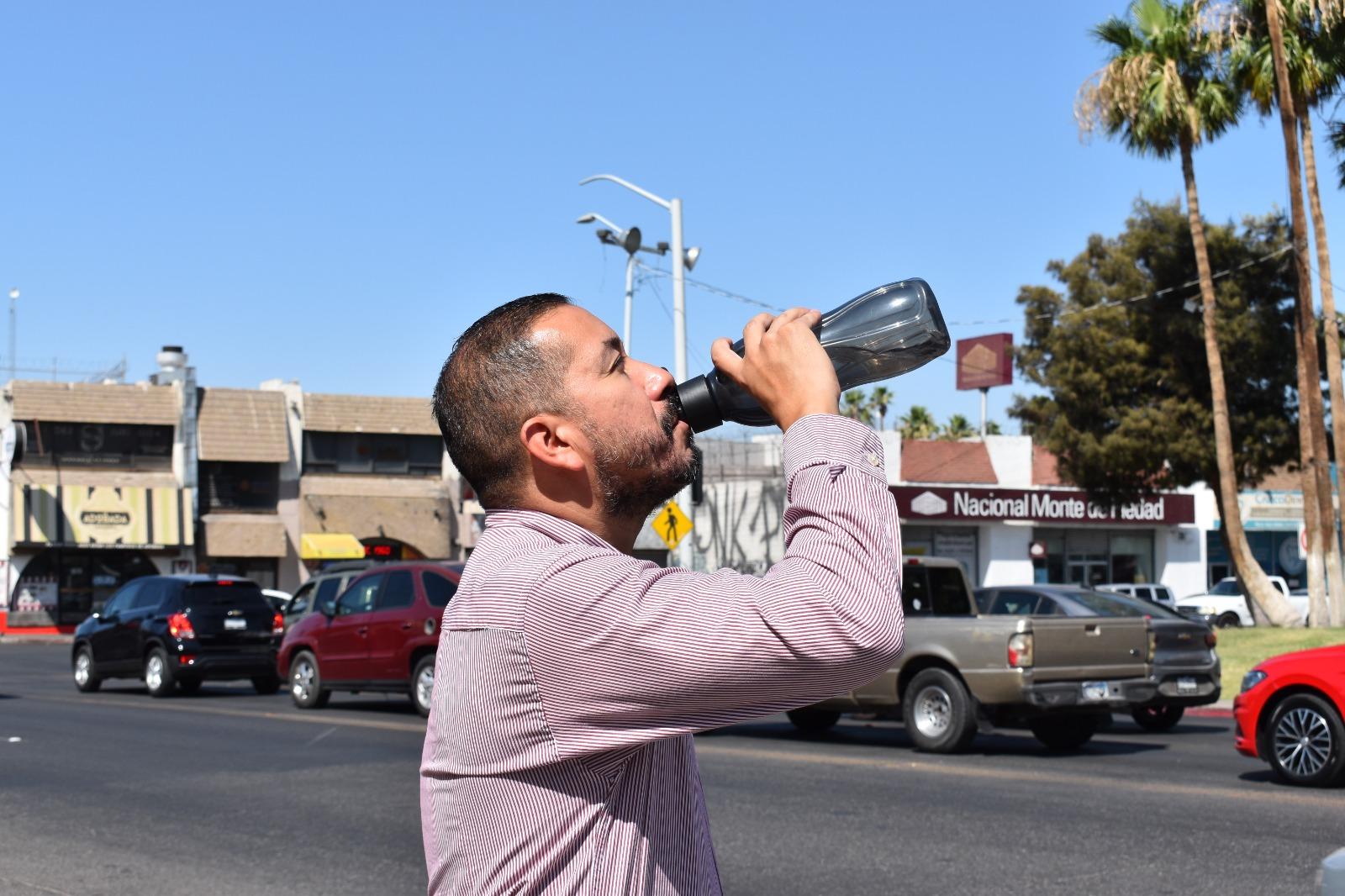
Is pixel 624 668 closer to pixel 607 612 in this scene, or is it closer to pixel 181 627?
pixel 607 612

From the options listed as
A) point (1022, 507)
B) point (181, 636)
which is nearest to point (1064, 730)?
point (181, 636)

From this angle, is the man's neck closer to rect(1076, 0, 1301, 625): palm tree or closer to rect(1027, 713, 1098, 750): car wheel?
rect(1027, 713, 1098, 750): car wheel

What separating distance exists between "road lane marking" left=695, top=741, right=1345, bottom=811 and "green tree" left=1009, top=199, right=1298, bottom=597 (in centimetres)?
2082

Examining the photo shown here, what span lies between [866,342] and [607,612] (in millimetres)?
526

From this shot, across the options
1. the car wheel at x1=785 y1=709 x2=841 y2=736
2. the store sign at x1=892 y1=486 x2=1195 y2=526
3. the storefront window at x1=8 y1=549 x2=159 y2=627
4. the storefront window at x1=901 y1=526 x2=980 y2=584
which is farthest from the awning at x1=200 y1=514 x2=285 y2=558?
the car wheel at x1=785 y1=709 x2=841 y2=736

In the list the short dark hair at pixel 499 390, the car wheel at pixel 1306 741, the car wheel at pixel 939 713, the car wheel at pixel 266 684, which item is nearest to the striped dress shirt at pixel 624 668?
the short dark hair at pixel 499 390

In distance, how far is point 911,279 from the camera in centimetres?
213

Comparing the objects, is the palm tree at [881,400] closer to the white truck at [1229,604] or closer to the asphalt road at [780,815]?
the white truck at [1229,604]

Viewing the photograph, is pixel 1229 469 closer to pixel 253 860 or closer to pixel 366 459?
pixel 253 860

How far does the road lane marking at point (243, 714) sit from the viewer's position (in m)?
17.0

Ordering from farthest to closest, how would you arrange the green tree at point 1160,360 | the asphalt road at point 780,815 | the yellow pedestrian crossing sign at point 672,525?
1. the green tree at point 1160,360
2. the yellow pedestrian crossing sign at point 672,525
3. the asphalt road at point 780,815

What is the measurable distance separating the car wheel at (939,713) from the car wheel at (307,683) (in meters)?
8.07

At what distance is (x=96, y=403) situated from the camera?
164 feet

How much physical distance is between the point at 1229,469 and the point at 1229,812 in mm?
21543
